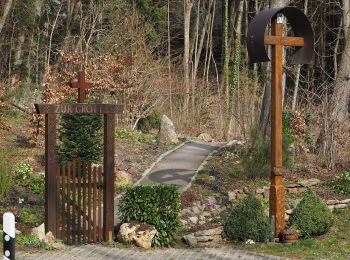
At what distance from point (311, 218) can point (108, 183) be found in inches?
142

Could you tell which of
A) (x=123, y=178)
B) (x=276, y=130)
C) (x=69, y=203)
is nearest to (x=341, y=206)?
(x=276, y=130)

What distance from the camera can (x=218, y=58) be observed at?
39156 millimetres

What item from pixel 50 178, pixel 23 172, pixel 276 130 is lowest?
pixel 23 172

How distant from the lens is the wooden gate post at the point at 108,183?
386 inches

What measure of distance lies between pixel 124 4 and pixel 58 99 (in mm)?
13028

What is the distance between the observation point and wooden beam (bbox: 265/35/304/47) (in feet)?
32.4

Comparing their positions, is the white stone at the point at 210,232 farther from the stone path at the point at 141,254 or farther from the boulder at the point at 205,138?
the boulder at the point at 205,138

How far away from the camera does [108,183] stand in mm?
9820

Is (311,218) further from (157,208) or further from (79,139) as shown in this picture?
(79,139)

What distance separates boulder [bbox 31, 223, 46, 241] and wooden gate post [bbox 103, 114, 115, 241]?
100cm

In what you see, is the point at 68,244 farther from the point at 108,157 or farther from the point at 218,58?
the point at 218,58

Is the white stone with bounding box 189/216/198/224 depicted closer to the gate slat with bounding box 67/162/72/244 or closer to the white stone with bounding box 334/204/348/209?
the gate slat with bounding box 67/162/72/244

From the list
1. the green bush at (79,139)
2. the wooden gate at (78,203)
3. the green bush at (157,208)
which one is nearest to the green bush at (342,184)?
the green bush at (157,208)

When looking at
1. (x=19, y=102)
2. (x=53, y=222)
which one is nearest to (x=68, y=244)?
(x=53, y=222)
